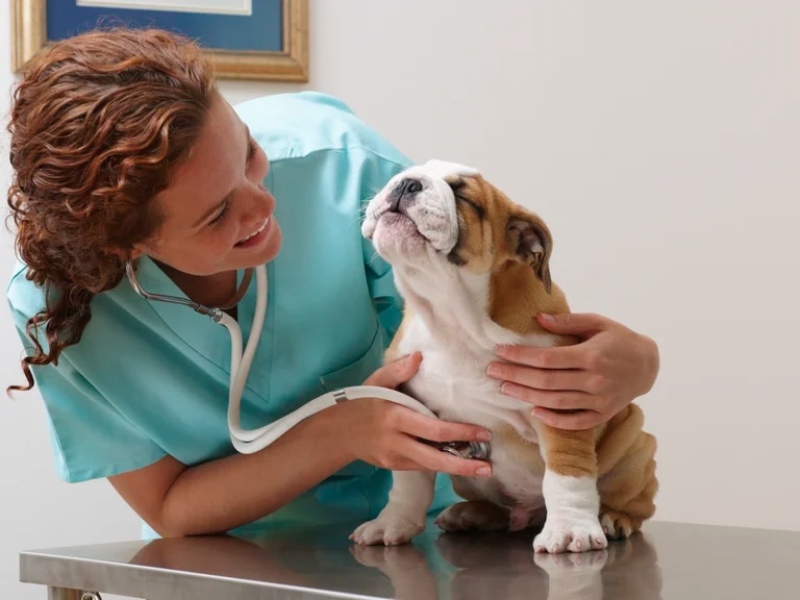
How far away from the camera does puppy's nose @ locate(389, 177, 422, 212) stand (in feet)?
Result: 3.27

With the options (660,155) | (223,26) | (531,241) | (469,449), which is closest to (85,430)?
(469,449)

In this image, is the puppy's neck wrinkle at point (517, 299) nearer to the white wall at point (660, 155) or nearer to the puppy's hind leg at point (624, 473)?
the puppy's hind leg at point (624, 473)

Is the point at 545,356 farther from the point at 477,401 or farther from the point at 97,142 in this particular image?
the point at 97,142

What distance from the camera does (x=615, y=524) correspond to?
1090 millimetres

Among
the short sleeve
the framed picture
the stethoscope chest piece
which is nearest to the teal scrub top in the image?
the short sleeve

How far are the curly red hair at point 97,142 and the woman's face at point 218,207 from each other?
2 centimetres

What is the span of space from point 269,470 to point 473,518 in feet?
0.76

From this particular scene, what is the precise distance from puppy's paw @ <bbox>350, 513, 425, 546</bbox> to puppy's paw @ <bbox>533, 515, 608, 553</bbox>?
0.15 m

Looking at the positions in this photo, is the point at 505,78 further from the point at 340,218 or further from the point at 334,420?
the point at 334,420

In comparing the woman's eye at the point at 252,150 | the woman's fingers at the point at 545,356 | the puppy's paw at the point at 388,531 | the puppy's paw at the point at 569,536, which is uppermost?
the woman's eye at the point at 252,150

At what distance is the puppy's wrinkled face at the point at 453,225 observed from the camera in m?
0.99

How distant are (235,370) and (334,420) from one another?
121mm

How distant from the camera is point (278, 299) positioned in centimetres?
120

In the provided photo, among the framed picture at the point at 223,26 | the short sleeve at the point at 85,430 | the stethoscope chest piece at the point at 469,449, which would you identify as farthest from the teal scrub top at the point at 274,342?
the framed picture at the point at 223,26
